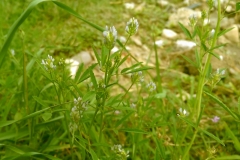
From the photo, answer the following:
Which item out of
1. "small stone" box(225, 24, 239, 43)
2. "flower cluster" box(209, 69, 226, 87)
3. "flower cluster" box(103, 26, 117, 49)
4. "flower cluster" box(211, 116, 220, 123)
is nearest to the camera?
"flower cluster" box(103, 26, 117, 49)

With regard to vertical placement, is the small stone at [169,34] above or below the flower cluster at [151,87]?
above

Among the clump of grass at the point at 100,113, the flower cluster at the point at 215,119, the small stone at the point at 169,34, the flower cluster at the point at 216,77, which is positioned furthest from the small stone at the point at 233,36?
the flower cluster at the point at 216,77

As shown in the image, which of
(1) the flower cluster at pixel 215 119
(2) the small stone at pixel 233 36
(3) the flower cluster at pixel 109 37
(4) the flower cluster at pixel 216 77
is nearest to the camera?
(3) the flower cluster at pixel 109 37

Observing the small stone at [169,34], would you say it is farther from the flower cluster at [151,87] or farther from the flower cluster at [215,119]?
the flower cluster at [151,87]

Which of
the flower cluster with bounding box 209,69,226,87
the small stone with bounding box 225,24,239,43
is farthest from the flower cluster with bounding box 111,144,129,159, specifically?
the small stone with bounding box 225,24,239,43

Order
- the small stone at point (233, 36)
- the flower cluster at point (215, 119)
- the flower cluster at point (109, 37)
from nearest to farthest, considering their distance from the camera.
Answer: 1. the flower cluster at point (109, 37)
2. the flower cluster at point (215, 119)
3. the small stone at point (233, 36)

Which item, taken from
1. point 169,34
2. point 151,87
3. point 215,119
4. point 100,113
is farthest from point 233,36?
point 100,113

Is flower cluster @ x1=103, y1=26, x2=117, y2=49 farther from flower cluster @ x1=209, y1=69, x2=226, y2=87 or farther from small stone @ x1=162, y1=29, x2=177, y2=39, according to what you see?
small stone @ x1=162, y1=29, x2=177, y2=39

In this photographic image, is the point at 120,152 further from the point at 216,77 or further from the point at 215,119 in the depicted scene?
the point at 215,119

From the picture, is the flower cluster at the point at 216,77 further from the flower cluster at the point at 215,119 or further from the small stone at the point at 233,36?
the small stone at the point at 233,36

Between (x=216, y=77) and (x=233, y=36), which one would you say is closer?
(x=216, y=77)

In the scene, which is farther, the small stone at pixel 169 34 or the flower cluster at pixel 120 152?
the small stone at pixel 169 34

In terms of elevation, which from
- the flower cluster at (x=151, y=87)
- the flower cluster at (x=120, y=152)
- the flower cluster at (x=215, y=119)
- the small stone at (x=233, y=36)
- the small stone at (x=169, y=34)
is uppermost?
the small stone at (x=169, y=34)

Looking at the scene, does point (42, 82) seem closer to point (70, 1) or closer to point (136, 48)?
point (136, 48)
